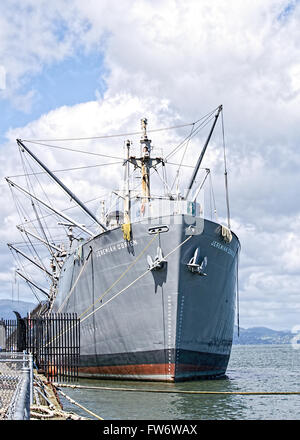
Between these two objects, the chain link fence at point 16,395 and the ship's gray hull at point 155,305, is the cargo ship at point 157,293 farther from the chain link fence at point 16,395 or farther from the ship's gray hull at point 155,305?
the chain link fence at point 16,395

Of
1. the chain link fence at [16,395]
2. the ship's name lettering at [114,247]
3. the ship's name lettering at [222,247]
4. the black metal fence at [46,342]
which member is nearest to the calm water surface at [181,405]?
the black metal fence at [46,342]

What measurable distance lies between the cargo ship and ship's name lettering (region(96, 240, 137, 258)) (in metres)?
0.05

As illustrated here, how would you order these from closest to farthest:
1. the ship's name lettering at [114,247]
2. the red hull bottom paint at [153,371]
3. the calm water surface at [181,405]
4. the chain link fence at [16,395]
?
the chain link fence at [16,395]
the calm water surface at [181,405]
the red hull bottom paint at [153,371]
the ship's name lettering at [114,247]

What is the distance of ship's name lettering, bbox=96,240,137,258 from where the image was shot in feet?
82.6

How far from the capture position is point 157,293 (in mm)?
24031

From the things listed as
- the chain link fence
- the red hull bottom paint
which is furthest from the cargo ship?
the chain link fence

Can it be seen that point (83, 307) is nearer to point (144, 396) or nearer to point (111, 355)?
point (111, 355)

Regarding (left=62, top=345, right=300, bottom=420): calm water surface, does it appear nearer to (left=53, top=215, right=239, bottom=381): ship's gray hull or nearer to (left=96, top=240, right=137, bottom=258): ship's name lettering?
(left=53, top=215, right=239, bottom=381): ship's gray hull

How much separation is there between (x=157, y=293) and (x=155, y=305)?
54 cm

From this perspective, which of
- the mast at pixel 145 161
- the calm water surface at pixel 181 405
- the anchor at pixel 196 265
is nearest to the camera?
the calm water surface at pixel 181 405

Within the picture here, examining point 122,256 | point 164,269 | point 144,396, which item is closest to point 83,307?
point 122,256

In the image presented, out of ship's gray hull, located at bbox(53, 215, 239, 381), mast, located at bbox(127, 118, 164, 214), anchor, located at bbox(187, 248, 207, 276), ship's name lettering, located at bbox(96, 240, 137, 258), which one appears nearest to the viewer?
ship's gray hull, located at bbox(53, 215, 239, 381)

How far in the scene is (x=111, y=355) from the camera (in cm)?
2572

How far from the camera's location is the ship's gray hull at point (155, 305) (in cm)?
2378
